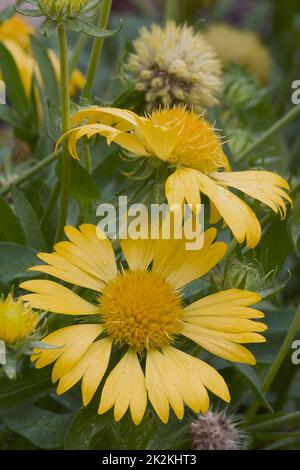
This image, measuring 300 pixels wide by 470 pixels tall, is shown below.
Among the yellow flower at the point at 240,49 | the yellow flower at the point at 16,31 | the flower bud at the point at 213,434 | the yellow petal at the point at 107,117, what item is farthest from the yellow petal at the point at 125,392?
the yellow flower at the point at 240,49

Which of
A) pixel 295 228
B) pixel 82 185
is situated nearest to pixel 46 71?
pixel 82 185

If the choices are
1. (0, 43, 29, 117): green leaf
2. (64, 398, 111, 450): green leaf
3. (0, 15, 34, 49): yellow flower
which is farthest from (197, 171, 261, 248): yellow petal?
(0, 15, 34, 49): yellow flower

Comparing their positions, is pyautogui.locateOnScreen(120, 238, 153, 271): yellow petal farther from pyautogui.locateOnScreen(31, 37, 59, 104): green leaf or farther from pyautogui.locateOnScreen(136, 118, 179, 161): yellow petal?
pyautogui.locateOnScreen(31, 37, 59, 104): green leaf

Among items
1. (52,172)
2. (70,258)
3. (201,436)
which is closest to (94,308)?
(70,258)

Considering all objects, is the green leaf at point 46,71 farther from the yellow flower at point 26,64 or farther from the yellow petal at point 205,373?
the yellow petal at point 205,373

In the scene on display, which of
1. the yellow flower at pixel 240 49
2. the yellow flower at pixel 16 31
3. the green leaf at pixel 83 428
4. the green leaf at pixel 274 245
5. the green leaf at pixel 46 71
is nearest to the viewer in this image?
the green leaf at pixel 83 428
